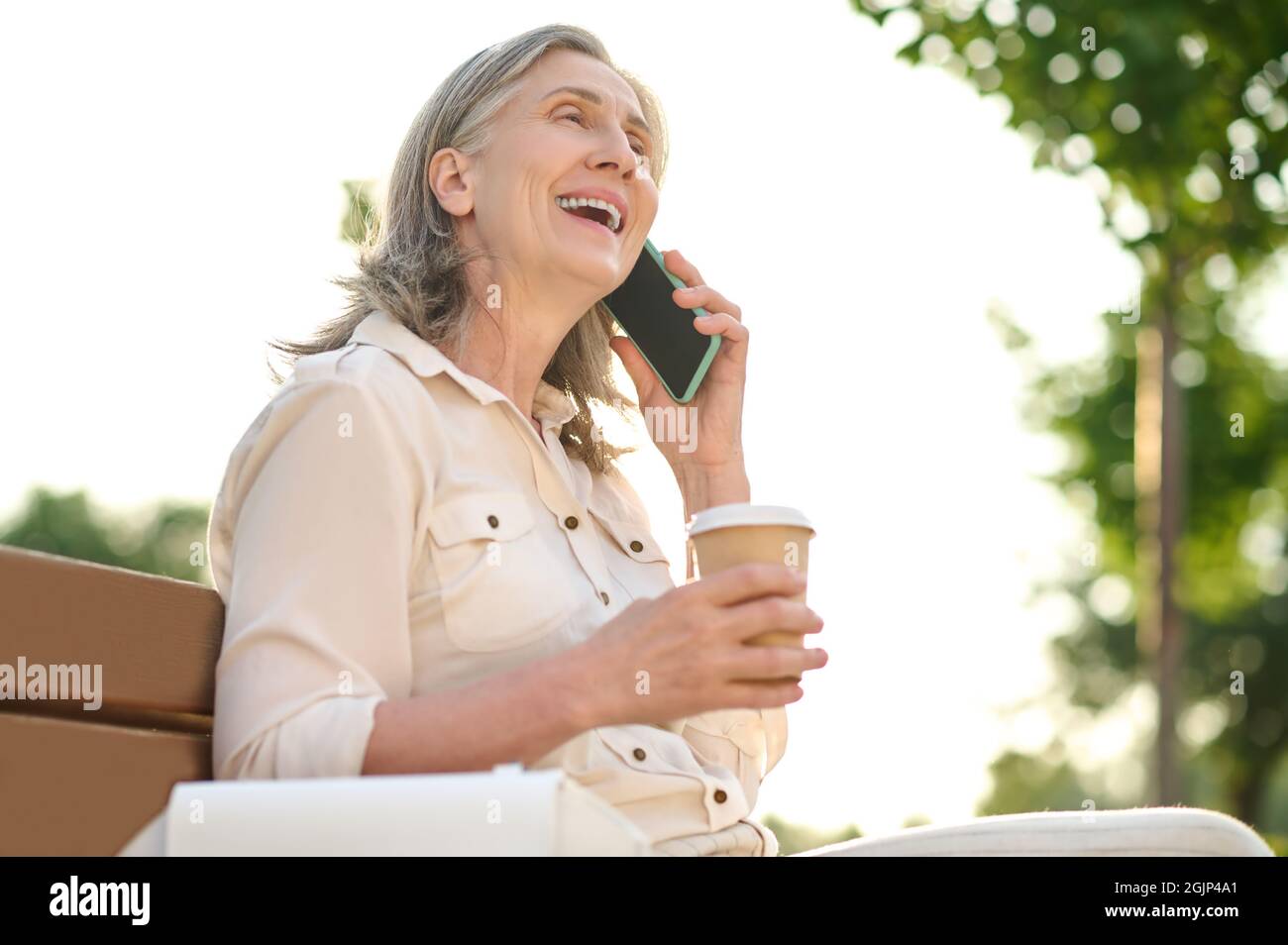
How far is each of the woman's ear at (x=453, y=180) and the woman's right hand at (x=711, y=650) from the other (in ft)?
4.84

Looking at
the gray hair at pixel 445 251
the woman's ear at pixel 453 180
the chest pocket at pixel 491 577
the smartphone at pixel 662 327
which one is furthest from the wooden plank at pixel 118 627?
the smartphone at pixel 662 327

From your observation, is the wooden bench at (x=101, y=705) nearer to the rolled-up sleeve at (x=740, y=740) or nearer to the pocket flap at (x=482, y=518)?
the pocket flap at (x=482, y=518)

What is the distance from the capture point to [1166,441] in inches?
509

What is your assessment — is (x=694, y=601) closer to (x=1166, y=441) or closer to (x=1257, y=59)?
(x=1257, y=59)

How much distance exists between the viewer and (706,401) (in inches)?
148

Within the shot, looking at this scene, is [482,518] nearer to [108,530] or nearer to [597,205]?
[597,205]

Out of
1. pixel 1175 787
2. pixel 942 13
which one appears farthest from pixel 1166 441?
pixel 942 13

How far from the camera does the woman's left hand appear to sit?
369 centimetres

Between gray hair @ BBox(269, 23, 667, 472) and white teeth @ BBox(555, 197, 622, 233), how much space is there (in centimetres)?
21

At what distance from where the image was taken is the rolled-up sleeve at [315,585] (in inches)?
89.4

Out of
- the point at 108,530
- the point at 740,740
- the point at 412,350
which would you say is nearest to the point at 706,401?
the point at 740,740

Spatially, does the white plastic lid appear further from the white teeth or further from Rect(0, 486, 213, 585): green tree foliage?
Rect(0, 486, 213, 585): green tree foliage

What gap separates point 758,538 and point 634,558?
1130 millimetres
